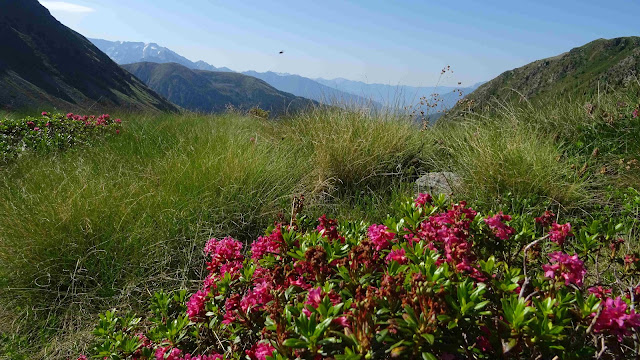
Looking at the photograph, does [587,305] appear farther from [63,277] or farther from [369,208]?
[63,277]

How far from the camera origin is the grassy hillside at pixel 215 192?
7.13ft

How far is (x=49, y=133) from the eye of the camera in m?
5.22

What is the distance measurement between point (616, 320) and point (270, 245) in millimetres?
1079

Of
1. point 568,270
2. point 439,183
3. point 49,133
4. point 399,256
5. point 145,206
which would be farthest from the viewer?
point 49,133

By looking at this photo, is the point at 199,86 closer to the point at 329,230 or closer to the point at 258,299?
the point at 329,230

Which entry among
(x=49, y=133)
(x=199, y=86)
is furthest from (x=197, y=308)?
(x=199, y=86)

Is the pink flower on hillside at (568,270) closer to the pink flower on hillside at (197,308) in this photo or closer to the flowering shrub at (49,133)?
the pink flower on hillside at (197,308)

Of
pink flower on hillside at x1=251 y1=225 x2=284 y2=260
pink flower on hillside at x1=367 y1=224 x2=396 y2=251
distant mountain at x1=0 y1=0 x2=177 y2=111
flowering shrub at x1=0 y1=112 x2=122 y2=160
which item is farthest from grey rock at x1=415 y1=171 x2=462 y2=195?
distant mountain at x1=0 y1=0 x2=177 y2=111

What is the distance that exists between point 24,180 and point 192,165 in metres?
1.42

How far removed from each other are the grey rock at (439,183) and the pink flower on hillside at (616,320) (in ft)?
7.84

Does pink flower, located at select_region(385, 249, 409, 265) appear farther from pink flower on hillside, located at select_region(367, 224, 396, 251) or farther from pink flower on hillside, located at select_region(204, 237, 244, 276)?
pink flower on hillside, located at select_region(204, 237, 244, 276)

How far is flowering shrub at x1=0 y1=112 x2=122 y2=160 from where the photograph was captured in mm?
4512

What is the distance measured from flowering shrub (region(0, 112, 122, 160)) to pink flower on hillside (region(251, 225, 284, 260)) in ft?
13.2

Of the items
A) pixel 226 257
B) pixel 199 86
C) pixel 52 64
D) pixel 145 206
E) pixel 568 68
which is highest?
pixel 568 68
